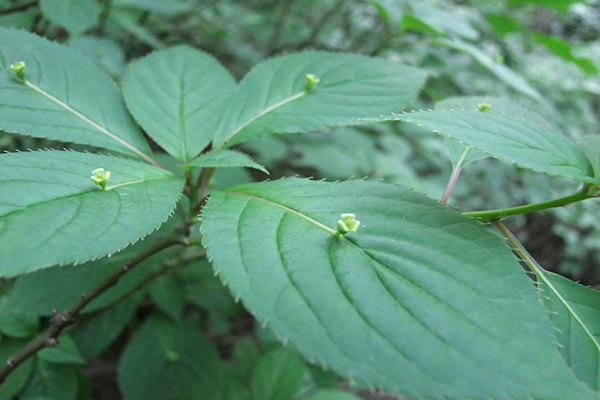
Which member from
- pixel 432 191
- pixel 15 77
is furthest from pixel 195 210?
pixel 432 191

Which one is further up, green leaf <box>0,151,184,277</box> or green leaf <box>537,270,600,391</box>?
green leaf <box>0,151,184,277</box>

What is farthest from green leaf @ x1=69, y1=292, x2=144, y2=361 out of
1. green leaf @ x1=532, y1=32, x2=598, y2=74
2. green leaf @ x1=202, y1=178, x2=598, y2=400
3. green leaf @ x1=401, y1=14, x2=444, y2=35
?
green leaf @ x1=532, y1=32, x2=598, y2=74

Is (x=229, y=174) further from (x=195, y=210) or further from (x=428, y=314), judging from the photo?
(x=428, y=314)

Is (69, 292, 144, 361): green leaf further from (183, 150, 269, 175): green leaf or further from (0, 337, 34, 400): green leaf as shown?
(183, 150, 269, 175): green leaf

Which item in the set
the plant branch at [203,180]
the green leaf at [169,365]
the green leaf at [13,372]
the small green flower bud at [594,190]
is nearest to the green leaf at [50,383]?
the green leaf at [13,372]

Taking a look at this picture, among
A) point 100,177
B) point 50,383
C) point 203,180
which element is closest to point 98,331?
point 50,383
